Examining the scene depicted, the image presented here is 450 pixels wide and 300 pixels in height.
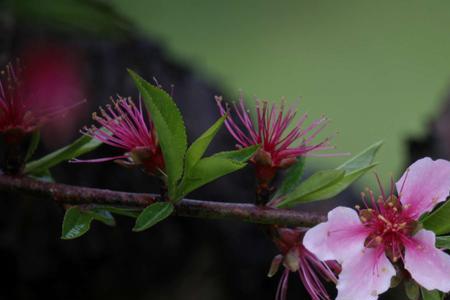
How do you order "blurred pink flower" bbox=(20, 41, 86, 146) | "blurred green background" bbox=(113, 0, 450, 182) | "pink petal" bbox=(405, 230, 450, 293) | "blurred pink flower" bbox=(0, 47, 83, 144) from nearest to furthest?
"pink petal" bbox=(405, 230, 450, 293) → "blurred pink flower" bbox=(0, 47, 83, 144) → "blurred pink flower" bbox=(20, 41, 86, 146) → "blurred green background" bbox=(113, 0, 450, 182)

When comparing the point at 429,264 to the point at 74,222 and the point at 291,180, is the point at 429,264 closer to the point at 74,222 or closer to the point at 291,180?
the point at 291,180

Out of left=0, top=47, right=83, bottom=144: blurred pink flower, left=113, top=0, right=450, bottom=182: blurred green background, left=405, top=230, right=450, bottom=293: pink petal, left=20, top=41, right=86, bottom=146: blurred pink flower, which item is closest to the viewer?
left=405, top=230, right=450, bottom=293: pink petal

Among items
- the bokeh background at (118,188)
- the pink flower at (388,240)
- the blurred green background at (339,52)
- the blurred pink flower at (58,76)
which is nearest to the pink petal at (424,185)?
the pink flower at (388,240)

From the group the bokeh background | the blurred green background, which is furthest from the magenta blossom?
the blurred green background

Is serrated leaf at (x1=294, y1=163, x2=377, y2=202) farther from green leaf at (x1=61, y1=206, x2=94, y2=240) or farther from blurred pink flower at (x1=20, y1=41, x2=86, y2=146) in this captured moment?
blurred pink flower at (x1=20, y1=41, x2=86, y2=146)

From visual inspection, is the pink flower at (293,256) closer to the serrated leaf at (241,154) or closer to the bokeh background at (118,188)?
the serrated leaf at (241,154)

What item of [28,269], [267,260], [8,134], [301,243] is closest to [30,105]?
[8,134]
